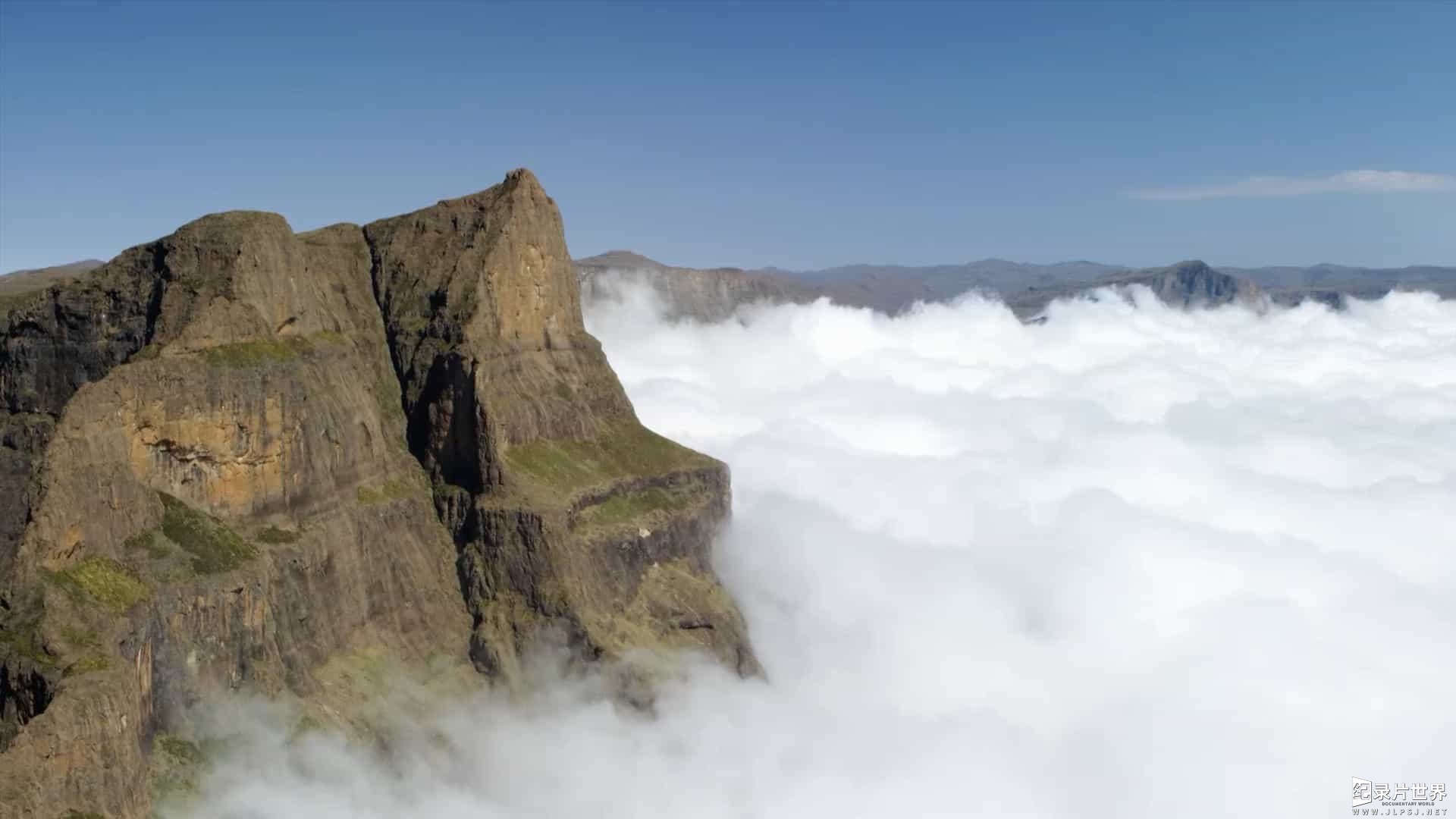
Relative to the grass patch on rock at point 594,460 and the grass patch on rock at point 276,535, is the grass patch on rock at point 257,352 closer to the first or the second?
the grass patch on rock at point 276,535

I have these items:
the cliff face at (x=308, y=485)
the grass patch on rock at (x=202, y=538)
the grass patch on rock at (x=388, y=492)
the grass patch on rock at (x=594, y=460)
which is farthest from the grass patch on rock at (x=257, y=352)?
the grass patch on rock at (x=594, y=460)

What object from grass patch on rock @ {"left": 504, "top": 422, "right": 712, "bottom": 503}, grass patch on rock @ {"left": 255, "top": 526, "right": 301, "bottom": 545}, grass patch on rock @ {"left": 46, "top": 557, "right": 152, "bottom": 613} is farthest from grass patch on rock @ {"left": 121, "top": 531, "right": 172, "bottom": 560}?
grass patch on rock @ {"left": 504, "top": 422, "right": 712, "bottom": 503}

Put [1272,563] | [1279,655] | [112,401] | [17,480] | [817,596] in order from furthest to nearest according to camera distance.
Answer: [1272,563] → [1279,655] → [817,596] → [17,480] → [112,401]

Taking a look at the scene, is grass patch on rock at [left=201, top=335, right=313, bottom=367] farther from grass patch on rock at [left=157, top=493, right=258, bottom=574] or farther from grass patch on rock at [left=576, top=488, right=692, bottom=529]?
grass patch on rock at [left=576, top=488, right=692, bottom=529]

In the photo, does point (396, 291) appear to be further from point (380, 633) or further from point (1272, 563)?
point (1272, 563)

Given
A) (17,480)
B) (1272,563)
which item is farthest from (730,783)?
(1272,563)

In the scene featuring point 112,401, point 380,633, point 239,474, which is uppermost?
point 112,401

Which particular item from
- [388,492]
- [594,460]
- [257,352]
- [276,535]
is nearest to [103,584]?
[276,535]
